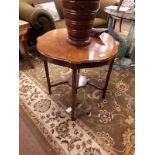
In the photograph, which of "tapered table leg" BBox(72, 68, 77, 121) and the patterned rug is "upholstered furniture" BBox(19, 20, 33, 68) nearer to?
the patterned rug

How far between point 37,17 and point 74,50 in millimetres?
1148

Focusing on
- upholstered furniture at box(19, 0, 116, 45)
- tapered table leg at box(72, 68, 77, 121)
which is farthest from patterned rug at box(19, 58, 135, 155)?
upholstered furniture at box(19, 0, 116, 45)

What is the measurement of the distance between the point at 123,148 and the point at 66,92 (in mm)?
841

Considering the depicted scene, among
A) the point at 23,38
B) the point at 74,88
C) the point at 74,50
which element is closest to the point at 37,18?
the point at 23,38

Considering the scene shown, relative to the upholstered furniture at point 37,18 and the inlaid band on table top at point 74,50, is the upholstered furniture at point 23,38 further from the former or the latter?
the inlaid band on table top at point 74,50

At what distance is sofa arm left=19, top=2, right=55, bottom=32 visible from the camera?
223cm

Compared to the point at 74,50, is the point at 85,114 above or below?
below

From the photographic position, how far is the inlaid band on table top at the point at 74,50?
1.28 m

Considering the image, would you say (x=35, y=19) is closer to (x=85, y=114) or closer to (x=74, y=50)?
(x=74, y=50)

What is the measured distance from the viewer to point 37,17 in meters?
2.24

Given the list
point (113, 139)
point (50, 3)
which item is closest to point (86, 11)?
point (113, 139)

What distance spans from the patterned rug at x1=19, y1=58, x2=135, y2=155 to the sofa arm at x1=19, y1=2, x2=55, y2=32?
1.97 feet

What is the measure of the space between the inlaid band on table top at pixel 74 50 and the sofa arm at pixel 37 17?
0.79 m

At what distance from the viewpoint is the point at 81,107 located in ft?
5.78
